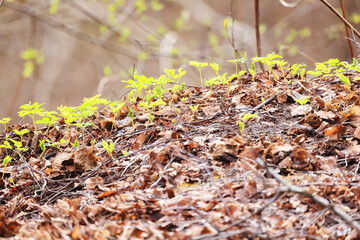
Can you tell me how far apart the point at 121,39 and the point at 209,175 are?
301 inches

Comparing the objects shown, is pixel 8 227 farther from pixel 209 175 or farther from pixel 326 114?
pixel 326 114

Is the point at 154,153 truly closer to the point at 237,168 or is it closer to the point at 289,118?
the point at 237,168

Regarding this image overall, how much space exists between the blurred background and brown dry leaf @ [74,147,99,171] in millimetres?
6384

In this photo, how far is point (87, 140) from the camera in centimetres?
260

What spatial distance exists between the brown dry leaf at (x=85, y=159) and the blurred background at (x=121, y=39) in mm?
6384

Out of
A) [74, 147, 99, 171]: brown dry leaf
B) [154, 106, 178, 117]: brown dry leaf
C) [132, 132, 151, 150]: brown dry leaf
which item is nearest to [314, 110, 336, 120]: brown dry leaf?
[154, 106, 178, 117]: brown dry leaf

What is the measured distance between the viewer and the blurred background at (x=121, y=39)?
8703 millimetres

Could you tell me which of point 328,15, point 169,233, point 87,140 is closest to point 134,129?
point 87,140

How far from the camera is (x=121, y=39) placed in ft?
28.7

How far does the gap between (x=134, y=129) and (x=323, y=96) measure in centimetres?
149

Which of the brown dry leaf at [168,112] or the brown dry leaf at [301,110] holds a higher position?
the brown dry leaf at [168,112]

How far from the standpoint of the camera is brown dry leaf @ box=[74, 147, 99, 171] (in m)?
2.09

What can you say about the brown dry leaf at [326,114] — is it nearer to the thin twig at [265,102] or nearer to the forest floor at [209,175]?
the forest floor at [209,175]

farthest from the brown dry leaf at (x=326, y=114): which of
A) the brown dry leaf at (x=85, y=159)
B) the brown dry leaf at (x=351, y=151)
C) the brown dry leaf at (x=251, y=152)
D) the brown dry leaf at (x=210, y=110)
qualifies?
the brown dry leaf at (x=85, y=159)
